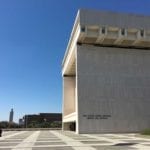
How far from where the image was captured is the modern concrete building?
35.2 meters

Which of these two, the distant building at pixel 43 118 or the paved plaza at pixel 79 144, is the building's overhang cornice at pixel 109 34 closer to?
the paved plaza at pixel 79 144

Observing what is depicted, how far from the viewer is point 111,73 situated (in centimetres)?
3688

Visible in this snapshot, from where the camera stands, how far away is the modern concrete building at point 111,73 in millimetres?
35156

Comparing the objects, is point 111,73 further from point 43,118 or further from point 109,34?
point 43,118

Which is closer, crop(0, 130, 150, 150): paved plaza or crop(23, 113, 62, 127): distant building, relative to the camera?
crop(0, 130, 150, 150): paved plaza

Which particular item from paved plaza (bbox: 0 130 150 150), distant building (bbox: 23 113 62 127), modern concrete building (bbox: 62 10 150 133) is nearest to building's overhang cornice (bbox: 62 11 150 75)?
modern concrete building (bbox: 62 10 150 133)

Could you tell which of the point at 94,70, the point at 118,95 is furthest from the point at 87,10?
the point at 118,95

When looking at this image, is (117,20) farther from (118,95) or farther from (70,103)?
(70,103)

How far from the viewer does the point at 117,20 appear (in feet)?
121

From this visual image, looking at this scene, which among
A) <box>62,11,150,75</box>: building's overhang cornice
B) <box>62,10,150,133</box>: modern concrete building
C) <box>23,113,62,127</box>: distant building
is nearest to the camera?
<box>62,10,150,133</box>: modern concrete building

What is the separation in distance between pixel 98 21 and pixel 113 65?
6576 millimetres

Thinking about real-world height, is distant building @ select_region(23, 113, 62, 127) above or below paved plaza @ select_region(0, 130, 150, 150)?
above

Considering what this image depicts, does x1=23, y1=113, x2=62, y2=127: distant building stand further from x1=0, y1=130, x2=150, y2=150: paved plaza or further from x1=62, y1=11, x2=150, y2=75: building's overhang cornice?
x1=0, y1=130, x2=150, y2=150: paved plaza

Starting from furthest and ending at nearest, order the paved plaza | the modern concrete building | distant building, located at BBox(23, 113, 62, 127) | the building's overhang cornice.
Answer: distant building, located at BBox(23, 113, 62, 127)
the building's overhang cornice
the modern concrete building
the paved plaza
